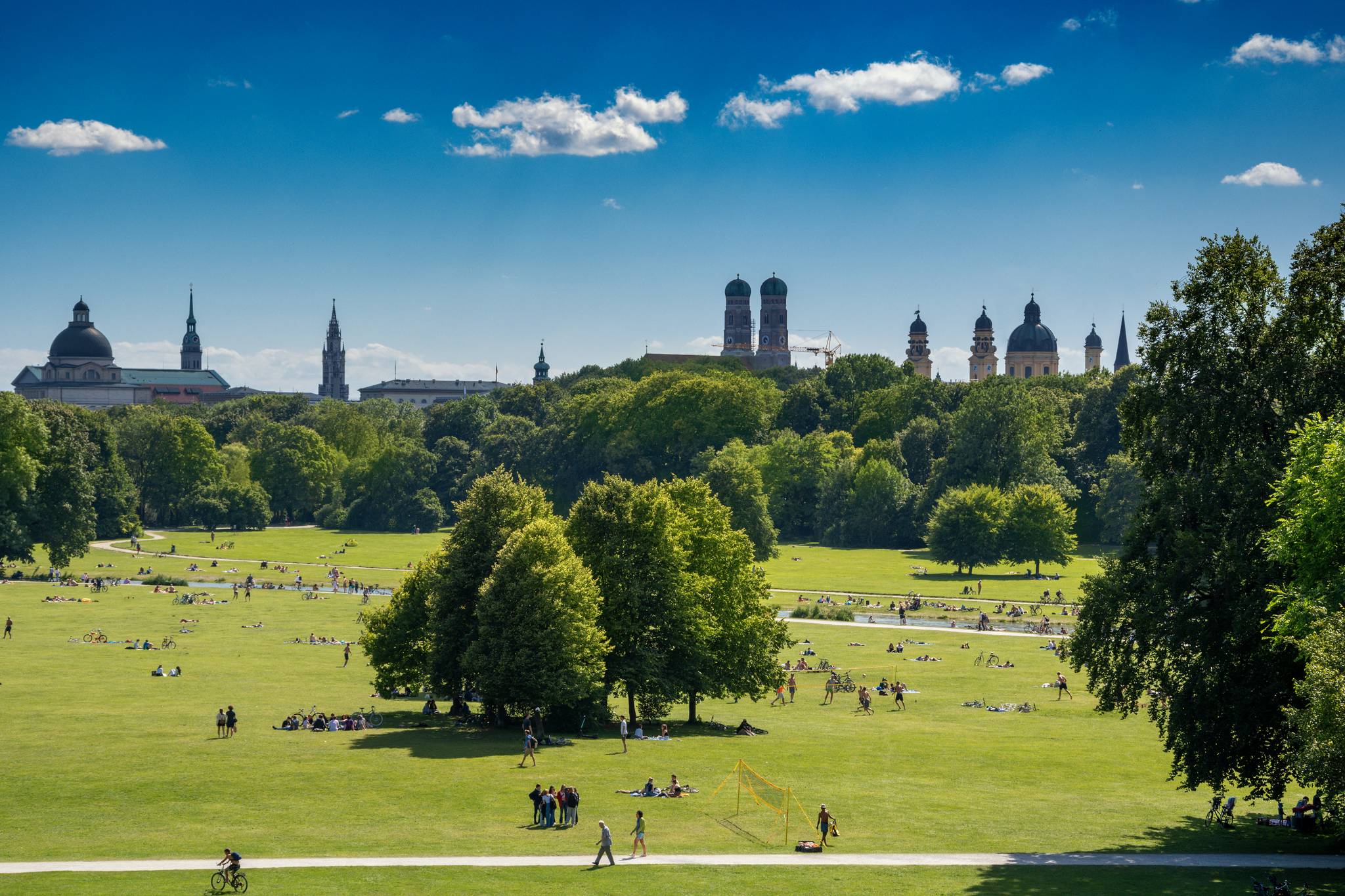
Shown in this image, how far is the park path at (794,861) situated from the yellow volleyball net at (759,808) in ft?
6.29

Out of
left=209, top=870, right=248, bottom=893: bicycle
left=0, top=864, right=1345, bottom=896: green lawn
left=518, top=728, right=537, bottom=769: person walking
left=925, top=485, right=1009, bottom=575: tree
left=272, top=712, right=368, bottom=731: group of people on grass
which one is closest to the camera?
left=209, top=870, right=248, bottom=893: bicycle

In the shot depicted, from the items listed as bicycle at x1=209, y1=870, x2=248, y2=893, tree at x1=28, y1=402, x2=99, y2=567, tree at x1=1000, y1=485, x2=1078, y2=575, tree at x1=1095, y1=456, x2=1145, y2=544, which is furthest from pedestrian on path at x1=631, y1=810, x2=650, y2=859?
tree at x1=1095, y1=456, x2=1145, y2=544

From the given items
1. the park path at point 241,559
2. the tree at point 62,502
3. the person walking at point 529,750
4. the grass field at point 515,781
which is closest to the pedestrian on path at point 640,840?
the grass field at point 515,781

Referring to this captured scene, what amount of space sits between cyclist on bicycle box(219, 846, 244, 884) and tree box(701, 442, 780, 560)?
80950 mm

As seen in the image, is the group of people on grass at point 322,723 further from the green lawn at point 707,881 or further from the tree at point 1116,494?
the tree at point 1116,494

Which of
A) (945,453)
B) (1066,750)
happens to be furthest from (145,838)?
(945,453)

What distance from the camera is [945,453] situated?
408 ft

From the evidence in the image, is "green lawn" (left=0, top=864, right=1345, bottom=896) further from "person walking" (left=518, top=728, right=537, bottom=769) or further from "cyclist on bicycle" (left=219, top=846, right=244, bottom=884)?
"person walking" (left=518, top=728, right=537, bottom=769)

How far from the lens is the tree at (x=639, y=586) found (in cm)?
4569

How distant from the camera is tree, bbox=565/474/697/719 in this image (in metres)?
45.7

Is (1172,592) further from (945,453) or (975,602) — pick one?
(945,453)

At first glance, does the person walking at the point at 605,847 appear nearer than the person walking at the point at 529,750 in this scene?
Yes

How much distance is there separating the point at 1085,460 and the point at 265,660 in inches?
3517

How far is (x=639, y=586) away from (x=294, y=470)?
11397cm
